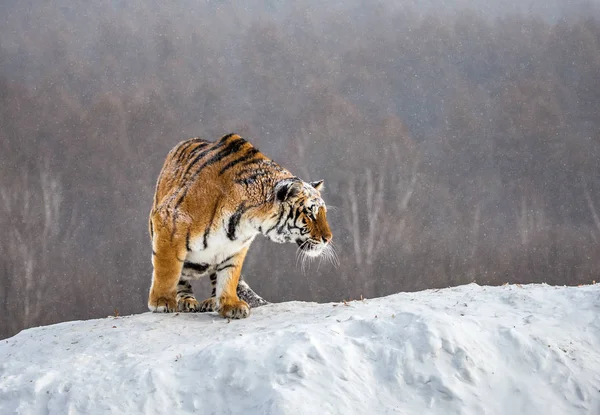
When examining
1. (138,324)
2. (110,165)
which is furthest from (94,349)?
(110,165)

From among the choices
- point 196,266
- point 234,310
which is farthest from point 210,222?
point 234,310

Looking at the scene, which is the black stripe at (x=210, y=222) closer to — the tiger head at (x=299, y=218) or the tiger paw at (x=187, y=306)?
the tiger head at (x=299, y=218)

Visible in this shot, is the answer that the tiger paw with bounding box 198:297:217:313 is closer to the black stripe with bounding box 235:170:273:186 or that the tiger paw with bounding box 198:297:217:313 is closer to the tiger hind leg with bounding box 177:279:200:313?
the tiger hind leg with bounding box 177:279:200:313

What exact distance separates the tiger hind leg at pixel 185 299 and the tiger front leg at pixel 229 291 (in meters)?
0.39

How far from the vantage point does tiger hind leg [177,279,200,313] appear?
7.91 m

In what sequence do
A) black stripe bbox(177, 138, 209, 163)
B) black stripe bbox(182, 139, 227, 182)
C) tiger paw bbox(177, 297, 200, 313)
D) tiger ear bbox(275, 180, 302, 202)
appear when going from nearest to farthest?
1. tiger ear bbox(275, 180, 302, 202)
2. black stripe bbox(182, 139, 227, 182)
3. tiger paw bbox(177, 297, 200, 313)
4. black stripe bbox(177, 138, 209, 163)

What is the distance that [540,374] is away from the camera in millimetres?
5793

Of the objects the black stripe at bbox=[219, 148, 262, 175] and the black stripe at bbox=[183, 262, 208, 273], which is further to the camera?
the black stripe at bbox=[183, 262, 208, 273]

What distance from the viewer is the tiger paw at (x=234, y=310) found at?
736 centimetres

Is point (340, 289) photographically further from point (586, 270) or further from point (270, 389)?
point (270, 389)

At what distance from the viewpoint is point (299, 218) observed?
732cm

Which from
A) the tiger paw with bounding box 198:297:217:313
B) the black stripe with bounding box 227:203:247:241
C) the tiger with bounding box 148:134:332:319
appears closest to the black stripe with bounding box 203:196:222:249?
the tiger with bounding box 148:134:332:319

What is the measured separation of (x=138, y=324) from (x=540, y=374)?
3.88 meters

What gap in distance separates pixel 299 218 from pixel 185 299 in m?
1.77
